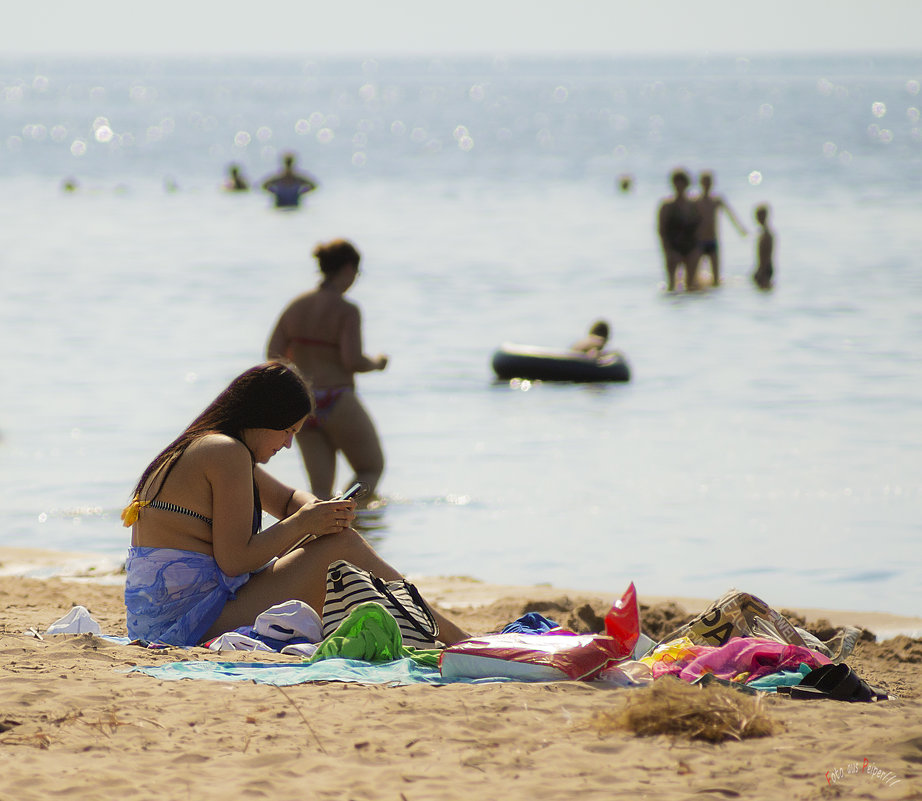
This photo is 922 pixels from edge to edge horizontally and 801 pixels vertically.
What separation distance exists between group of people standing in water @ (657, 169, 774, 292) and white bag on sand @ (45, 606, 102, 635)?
43.5 ft

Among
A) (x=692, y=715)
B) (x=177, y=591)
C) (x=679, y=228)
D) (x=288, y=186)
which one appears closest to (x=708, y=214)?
(x=679, y=228)

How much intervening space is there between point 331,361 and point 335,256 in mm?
633

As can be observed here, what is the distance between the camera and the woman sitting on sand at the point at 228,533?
4719mm

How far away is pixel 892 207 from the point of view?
111 ft

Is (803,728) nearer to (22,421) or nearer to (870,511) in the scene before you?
(870,511)

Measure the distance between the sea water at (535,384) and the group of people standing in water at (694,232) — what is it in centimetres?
48

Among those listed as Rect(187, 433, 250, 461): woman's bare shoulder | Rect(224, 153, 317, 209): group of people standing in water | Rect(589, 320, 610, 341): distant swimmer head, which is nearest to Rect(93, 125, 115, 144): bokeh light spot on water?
Rect(224, 153, 317, 209): group of people standing in water

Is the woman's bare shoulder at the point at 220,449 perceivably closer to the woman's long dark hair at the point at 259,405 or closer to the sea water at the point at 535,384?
the woman's long dark hair at the point at 259,405

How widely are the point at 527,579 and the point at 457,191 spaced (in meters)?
36.1

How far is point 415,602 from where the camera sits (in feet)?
16.1

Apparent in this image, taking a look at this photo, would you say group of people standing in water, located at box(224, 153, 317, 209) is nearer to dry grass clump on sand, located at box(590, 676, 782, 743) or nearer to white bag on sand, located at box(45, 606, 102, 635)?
white bag on sand, located at box(45, 606, 102, 635)

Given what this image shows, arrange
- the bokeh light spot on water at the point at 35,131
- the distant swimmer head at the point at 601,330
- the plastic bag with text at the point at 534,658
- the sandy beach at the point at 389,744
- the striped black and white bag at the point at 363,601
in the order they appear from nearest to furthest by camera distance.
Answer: the sandy beach at the point at 389,744, the plastic bag with text at the point at 534,658, the striped black and white bag at the point at 363,601, the distant swimmer head at the point at 601,330, the bokeh light spot on water at the point at 35,131

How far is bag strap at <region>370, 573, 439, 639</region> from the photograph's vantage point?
15.8 feet

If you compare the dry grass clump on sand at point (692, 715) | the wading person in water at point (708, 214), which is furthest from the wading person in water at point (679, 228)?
the dry grass clump on sand at point (692, 715)
